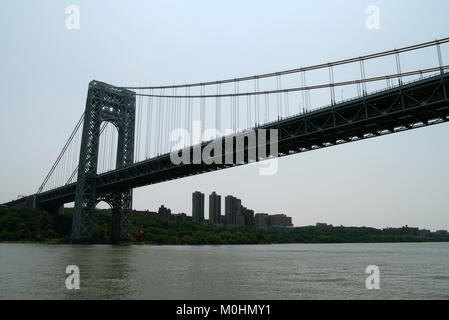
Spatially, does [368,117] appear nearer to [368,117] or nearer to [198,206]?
[368,117]

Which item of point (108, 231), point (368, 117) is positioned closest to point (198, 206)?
point (108, 231)

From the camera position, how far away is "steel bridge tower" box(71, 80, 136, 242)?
67.7 metres

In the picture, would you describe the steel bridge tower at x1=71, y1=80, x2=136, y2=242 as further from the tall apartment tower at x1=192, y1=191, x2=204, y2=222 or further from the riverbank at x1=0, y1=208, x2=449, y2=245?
the tall apartment tower at x1=192, y1=191, x2=204, y2=222

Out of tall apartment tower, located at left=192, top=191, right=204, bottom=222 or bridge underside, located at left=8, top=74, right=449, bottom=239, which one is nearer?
bridge underside, located at left=8, top=74, right=449, bottom=239

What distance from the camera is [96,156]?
225 feet

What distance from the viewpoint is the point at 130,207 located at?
71.3m

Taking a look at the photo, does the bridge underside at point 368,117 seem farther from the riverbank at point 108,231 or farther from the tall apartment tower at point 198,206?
the tall apartment tower at point 198,206

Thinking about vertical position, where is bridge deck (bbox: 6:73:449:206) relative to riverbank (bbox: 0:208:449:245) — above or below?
above

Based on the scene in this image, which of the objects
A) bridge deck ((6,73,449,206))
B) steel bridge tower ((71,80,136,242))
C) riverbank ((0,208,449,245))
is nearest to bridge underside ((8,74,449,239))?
bridge deck ((6,73,449,206))
